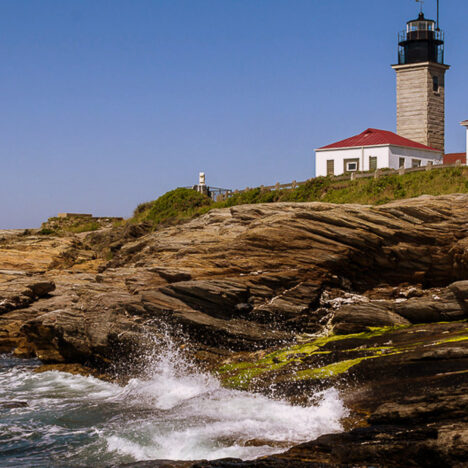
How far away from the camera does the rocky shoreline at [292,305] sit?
16375mm

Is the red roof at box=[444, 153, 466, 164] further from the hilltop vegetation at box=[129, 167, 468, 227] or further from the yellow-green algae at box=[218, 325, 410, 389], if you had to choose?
the yellow-green algae at box=[218, 325, 410, 389]

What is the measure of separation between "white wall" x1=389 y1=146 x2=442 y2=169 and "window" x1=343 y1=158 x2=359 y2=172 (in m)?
2.90

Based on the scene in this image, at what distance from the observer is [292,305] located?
21.4 metres

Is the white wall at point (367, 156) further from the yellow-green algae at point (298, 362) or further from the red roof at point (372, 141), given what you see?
the yellow-green algae at point (298, 362)

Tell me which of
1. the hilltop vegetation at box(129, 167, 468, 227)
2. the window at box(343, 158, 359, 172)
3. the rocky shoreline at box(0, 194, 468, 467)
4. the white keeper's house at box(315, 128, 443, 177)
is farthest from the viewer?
the window at box(343, 158, 359, 172)

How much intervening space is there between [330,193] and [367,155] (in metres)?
10.6

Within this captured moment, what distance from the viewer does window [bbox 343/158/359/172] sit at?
180 ft

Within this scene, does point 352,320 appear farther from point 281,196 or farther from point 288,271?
point 281,196

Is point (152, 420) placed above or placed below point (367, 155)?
below

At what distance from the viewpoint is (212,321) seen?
20.6m

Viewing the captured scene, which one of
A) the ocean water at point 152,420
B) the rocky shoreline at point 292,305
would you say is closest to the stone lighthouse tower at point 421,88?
the rocky shoreline at point 292,305

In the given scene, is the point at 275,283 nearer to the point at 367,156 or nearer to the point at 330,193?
the point at 330,193

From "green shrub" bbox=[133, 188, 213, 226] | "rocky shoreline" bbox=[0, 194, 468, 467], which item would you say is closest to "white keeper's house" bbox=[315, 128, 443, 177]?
"green shrub" bbox=[133, 188, 213, 226]

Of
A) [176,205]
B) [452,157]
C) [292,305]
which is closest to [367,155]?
[452,157]
